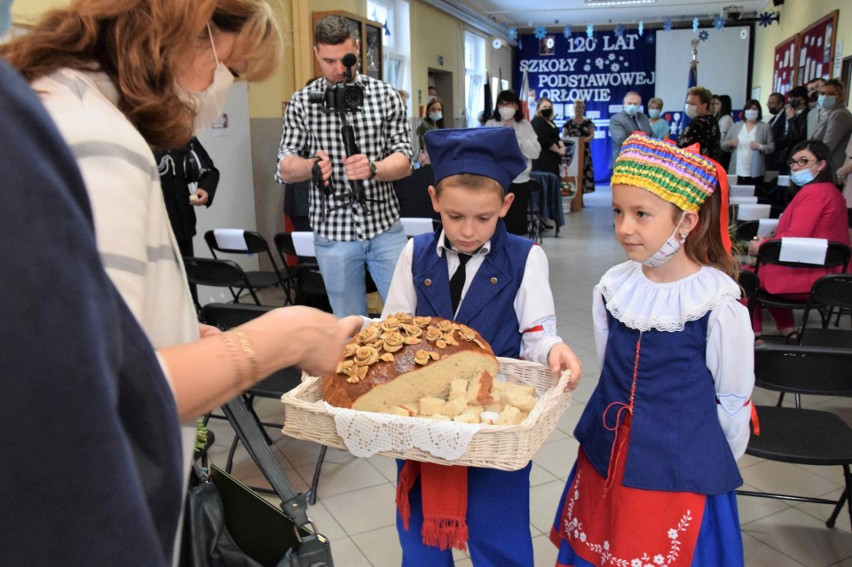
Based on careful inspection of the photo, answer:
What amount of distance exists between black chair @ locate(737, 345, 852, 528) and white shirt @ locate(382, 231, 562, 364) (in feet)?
3.01

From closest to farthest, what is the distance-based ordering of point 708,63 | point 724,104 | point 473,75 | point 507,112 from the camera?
point 507,112 → point 724,104 → point 473,75 → point 708,63

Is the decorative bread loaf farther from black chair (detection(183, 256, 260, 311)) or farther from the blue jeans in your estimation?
black chair (detection(183, 256, 260, 311))

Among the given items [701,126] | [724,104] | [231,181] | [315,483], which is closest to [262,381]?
[315,483]

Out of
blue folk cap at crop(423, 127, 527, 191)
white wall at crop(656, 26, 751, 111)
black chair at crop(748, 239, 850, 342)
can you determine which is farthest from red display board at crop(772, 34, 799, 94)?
blue folk cap at crop(423, 127, 527, 191)

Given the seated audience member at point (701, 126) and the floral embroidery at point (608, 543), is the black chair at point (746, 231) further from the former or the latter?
the floral embroidery at point (608, 543)

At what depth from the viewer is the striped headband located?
5.70 ft

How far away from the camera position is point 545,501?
2893mm

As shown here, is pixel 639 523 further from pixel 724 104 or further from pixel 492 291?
pixel 724 104

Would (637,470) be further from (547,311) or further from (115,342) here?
(115,342)

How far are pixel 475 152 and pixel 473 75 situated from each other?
14.0m

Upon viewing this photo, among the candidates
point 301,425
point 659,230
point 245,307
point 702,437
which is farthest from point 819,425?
point 245,307

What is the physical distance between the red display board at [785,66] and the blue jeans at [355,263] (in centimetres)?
1047

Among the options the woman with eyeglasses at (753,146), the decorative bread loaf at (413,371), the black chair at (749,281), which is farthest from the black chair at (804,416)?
the woman with eyeglasses at (753,146)

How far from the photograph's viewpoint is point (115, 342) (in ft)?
1.69
